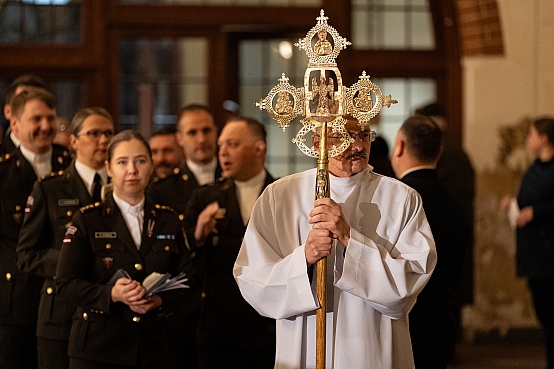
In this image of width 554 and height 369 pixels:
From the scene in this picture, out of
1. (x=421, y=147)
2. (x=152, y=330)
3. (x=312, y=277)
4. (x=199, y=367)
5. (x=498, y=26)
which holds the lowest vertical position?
(x=199, y=367)

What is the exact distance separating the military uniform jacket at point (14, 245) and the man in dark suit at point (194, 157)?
2.67ft

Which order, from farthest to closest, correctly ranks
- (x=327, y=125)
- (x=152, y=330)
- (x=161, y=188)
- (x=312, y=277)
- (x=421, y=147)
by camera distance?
(x=161, y=188) → (x=421, y=147) → (x=152, y=330) → (x=312, y=277) → (x=327, y=125)

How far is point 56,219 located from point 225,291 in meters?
0.91

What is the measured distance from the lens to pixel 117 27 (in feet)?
25.5

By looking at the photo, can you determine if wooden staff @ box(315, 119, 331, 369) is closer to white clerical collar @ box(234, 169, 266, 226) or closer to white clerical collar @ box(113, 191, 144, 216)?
white clerical collar @ box(113, 191, 144, 216)

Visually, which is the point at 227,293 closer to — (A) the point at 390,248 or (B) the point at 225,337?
(B) the point at 225,337

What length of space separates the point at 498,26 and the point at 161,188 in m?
3.73

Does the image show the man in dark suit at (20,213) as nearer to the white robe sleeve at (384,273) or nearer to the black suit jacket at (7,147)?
the black suit jacket at (7,147)

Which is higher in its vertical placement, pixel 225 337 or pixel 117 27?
pixel 117 27

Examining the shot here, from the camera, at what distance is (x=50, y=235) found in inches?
164

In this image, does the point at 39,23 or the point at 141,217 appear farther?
the point at 39,23

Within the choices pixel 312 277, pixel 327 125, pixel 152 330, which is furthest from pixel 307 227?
pixel 152 330

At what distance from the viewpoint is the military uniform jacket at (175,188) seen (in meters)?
5.05

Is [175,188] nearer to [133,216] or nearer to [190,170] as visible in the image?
[190,170]
